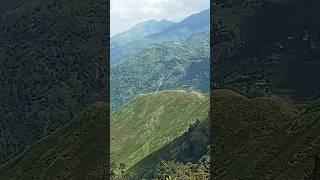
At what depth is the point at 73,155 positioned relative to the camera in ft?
424

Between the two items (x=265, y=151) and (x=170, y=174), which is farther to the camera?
(x=170, y=174)

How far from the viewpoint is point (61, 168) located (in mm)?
125938

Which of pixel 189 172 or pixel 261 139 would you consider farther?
pixel 189 172

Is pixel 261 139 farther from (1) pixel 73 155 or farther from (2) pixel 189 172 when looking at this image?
(1) pixel 73 155

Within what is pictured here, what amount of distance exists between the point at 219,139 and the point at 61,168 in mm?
43022

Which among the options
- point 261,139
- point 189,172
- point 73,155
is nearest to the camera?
point 261,139

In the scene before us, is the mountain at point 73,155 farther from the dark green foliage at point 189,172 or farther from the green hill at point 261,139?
the green hill at point 261,139

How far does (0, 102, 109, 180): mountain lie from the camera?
124m

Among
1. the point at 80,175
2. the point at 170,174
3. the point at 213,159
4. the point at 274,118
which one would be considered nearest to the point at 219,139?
the point at 213,159

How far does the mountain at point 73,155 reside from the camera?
124 metres

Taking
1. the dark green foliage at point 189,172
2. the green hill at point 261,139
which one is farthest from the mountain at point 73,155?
the green hill at point 261,139

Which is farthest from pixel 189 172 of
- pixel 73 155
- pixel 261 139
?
pixel 73 155

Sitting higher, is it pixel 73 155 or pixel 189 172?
pixel 73 155

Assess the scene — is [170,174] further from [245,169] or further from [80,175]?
[245,169]
